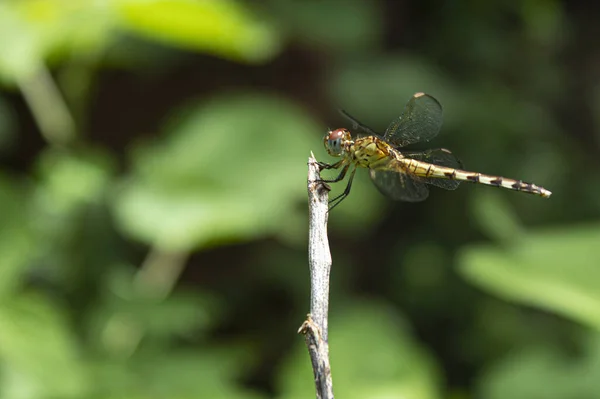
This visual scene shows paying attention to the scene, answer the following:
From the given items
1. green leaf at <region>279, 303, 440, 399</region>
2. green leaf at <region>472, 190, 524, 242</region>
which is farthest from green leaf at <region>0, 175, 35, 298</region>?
green leaf at <region>472, 190, 524, 242</region>

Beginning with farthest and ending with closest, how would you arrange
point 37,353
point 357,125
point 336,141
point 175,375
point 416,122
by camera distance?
point 175,375
point 37,353
point 416,122
point 357,125
point 336,141

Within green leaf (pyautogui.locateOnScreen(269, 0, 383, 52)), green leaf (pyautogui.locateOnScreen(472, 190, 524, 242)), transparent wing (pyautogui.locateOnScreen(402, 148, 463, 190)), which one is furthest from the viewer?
green leaf (pyautogui.locateOnScreen(269, 0, 383, 52))

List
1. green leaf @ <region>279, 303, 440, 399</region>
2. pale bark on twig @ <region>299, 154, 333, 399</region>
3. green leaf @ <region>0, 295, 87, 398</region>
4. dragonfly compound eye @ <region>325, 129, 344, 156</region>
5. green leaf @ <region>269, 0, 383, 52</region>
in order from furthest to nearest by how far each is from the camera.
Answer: green leaf @ <region>269, 0, 383, 52</region>, green leaf @ <region>279, 303, 440, 399</region>, green leaf @ <region>0, 295, 87, 398</region>, dragonfly compound eye @ <region>325, 129, 344, 156</region>, pale bark on twig @ <region>299, 154, 333, 399</region>

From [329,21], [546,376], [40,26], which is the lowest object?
[546,376]

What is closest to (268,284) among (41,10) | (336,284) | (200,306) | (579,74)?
(336,284)

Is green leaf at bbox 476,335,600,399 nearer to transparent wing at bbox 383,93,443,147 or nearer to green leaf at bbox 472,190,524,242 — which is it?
green leaf at bbox 472,190,524,242

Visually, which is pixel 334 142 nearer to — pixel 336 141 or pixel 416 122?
pixel 336 141

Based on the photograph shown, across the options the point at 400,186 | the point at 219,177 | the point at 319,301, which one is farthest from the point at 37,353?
the point at 319,301
